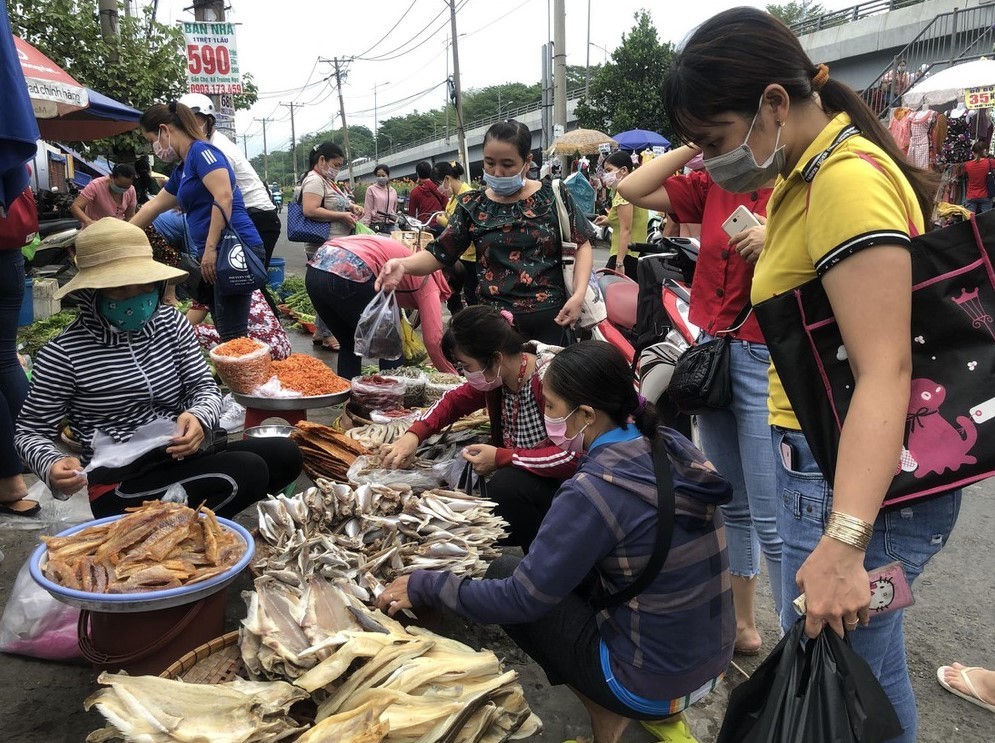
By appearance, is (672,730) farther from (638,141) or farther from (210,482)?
(638,141)

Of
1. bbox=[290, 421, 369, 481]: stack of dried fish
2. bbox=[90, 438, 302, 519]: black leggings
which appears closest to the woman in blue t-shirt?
bbox=[290, 421, 369, 481]: stack of dried fish

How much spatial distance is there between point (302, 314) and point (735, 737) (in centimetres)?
845

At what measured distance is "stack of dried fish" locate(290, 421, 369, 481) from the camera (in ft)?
12.8

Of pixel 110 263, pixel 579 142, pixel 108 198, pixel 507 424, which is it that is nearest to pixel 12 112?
pixel 110 263

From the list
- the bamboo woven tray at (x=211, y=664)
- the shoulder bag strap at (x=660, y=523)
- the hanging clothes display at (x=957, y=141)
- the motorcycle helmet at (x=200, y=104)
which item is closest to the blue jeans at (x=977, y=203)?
the hanging clothes display at (x=957, y=141)

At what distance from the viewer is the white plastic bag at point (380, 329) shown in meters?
4.74

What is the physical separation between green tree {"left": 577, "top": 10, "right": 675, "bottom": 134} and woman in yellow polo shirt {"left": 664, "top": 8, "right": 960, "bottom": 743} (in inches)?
1202

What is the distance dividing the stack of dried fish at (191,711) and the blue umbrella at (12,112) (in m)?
2.36

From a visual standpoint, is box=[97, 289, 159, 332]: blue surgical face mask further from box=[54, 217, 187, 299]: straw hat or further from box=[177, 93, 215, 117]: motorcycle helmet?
box=[177, 93, 215, 117]: motorcycle helmet

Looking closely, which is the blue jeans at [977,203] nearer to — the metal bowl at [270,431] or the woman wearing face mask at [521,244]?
the woman wearing face mask at [521,244]

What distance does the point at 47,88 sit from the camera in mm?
5719

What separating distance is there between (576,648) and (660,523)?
515mm

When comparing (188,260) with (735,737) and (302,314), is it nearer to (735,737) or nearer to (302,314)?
(302,314)

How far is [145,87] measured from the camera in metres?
11.2
